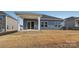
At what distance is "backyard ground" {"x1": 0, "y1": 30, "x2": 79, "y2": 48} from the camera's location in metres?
8.73

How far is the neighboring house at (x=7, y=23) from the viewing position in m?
9.01

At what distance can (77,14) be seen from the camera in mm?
8672

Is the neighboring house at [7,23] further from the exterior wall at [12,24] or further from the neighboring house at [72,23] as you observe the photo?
the neighboring house at [72,23]

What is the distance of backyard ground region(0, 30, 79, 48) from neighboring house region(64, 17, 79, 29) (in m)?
0.30

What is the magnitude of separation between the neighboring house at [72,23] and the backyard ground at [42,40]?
305mm

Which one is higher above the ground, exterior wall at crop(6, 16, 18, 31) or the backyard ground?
exterior wall at crop(6, 16, 18, 31)

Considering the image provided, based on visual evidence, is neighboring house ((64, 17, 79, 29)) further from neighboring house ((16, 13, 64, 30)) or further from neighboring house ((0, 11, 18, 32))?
neighboring house ((0, 11, 18, 32))

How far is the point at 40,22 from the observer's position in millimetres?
9195

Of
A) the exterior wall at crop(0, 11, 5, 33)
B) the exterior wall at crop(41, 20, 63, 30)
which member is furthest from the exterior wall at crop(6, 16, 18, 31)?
the exterior wall at crop(41, 20, 63, 30)

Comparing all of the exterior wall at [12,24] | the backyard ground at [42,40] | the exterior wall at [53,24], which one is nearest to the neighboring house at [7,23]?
the exterior wall at [12,24]
